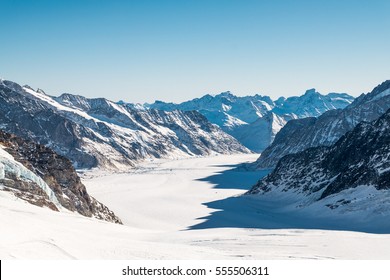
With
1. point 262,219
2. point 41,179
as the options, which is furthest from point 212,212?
point 41,179

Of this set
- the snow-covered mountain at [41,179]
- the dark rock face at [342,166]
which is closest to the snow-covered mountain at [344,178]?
the dark rock face at [342,166]

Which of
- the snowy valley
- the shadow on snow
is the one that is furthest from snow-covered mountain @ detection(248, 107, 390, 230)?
the shadow on snow

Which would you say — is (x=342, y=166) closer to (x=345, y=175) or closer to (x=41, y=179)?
(x=345, y=175)

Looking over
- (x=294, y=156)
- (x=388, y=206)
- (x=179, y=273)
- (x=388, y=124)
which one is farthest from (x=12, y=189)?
(x=294, y=156)

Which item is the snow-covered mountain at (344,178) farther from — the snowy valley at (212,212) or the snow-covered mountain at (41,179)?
the snow-covered mountain at (41,179)

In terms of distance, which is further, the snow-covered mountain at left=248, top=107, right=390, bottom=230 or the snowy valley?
the snow-covered mountain at left=248, top=107, right=390, bottom=230

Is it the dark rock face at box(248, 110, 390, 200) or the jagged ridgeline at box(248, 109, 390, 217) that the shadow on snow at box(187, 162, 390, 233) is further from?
the dark rock face at box(248, 110, 390, 200)

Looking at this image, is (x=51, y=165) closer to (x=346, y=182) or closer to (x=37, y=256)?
(x=37, y=256)
